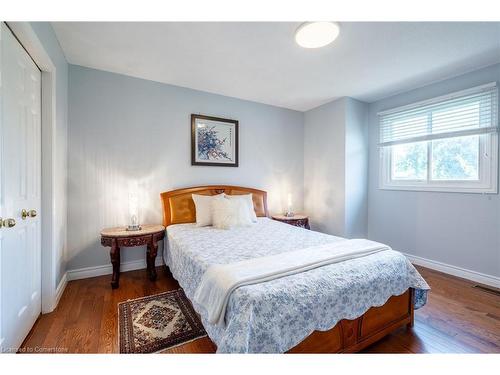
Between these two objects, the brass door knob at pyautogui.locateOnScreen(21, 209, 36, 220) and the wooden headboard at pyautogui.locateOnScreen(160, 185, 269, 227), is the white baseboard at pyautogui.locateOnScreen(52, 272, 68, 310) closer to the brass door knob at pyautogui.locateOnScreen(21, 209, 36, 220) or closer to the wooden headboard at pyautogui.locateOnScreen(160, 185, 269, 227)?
the brass door knob at pyautogui.locateOnScreen(21, 209, 36, 220)

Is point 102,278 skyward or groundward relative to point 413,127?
groundward

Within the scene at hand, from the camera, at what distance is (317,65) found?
8.18 feet

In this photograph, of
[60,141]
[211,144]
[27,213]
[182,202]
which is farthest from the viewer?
[211,144]

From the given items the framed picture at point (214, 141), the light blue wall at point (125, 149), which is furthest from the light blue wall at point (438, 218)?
the framed picture at point (214, 141)

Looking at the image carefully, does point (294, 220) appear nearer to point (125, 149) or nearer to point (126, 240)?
point (126, 240)

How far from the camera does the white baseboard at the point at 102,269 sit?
2547mm

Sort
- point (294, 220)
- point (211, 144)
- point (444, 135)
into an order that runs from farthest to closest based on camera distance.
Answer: point (294, 220) → point (211, 144) → point (444, 135)

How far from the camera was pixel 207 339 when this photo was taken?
1621 millimetres

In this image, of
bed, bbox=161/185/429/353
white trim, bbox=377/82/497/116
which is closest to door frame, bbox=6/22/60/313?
bed, bbox=161/185/429/353

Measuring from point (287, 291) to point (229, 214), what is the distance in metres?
1.62

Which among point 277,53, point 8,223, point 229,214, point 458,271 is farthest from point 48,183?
point 458,271
